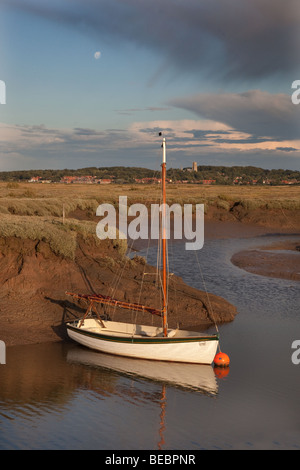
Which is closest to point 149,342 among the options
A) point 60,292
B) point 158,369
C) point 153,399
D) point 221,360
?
point 158,369

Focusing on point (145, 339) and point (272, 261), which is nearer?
point (145, 339)

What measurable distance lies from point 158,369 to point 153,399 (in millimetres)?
2914

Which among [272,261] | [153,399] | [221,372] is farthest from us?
[272,261]

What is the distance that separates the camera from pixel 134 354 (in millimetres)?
22078

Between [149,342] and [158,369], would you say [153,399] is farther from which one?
[149,342]

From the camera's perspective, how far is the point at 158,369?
21.1 m

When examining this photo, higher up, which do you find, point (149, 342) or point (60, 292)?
point (60, 292)

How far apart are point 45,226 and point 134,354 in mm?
10988

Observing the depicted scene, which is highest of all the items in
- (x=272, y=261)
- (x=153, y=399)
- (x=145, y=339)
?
(x=272, y=261)

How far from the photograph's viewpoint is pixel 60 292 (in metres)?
26.8

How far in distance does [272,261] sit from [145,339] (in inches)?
1031

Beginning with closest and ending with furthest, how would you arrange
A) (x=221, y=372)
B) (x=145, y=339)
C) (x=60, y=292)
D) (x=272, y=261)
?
(x=221, y=372), (x=145, y=339), (x=60, y=292), (x=272, y=261)
